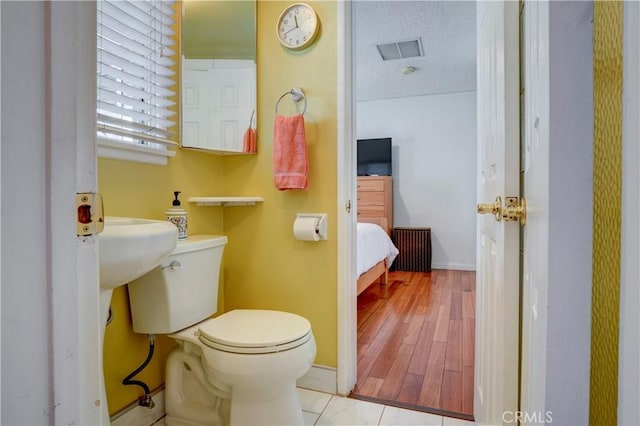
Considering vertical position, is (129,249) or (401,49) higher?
(401,49)

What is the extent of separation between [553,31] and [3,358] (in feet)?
2.47

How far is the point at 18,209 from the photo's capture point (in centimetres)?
43

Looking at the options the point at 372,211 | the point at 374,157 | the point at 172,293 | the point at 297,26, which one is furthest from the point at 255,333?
the point at 374,157

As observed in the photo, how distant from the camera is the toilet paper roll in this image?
1.70 m

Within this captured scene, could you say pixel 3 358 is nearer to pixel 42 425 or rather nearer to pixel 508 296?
pixel 42 425

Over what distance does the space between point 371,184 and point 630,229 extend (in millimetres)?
4400

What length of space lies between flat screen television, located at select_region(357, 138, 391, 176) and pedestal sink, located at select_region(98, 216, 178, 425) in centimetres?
412

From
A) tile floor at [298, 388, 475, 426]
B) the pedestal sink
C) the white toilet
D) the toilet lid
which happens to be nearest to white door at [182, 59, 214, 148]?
the white toilet

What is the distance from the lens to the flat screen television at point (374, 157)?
4.89 meters

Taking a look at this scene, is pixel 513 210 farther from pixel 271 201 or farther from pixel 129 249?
pixel 271 201

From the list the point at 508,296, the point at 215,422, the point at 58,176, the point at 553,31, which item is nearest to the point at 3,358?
the point at 58,176

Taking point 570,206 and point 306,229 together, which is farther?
point 306,229

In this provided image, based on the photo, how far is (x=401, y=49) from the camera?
334cm

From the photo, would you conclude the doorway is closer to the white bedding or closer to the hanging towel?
the white bedding
